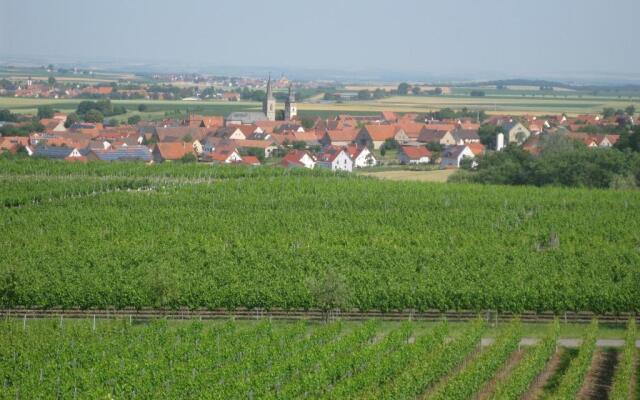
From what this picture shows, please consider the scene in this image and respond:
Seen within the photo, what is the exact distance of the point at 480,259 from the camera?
35312 mm

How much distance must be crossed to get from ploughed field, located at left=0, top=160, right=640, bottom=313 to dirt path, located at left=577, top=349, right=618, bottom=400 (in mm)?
4317

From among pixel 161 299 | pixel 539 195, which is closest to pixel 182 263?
pixel 161 299

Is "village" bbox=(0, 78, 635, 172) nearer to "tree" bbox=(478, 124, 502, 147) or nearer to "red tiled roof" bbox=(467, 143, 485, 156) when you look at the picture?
"red tiled roof" bbox=(467, 143, 485, 156)

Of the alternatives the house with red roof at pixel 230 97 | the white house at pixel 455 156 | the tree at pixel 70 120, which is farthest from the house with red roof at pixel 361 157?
the house with red roof at pixel 230 97

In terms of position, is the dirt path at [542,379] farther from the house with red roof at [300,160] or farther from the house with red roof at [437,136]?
the house with red roof at [437,136]

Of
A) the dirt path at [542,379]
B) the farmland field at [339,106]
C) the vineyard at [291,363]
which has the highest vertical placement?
the vineyard at [291,363]

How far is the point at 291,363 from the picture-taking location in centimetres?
2272

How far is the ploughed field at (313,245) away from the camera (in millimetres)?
30672

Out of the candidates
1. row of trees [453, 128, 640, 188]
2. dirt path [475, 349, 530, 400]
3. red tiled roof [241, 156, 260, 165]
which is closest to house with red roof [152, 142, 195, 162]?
red tiled roof [241, 156, 260, 165]

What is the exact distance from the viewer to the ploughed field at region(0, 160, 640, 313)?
3067cm

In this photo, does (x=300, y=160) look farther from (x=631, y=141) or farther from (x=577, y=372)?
(x=577, y=372)

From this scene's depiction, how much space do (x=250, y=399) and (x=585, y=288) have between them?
1393 cm

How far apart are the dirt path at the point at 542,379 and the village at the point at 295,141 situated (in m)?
45.1

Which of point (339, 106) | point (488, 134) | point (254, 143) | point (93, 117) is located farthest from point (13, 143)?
point (339, 106)
